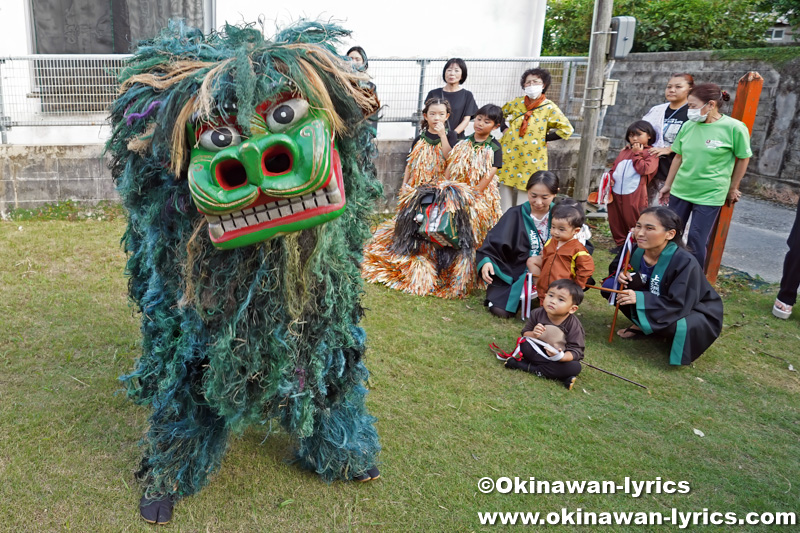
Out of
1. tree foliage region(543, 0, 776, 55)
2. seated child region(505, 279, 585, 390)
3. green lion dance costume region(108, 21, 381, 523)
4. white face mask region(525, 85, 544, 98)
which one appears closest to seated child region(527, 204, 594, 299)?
seated child region(505, 279, 585, 390)

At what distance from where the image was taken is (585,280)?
13.4ft

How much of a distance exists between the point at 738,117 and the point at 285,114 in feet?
14.3

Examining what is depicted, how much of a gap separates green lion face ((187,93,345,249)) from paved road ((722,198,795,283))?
5009 mm

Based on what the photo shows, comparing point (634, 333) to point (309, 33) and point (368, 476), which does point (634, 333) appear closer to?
point (368, 476)

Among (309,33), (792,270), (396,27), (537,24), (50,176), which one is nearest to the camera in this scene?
(309,33)

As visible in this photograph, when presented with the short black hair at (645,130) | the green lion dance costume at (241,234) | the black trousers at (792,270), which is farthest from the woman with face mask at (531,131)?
the green lion dance costume at (241,234)

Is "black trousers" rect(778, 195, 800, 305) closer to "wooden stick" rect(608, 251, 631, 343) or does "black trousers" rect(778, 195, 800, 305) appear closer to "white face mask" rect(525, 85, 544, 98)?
"wooden stick" rect(608, 251, 631, 343)

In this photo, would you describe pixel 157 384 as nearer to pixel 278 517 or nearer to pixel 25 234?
pixel 278 517

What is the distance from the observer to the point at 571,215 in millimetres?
4016

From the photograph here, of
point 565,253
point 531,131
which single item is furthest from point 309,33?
point 531,131

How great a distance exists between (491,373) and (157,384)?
1941 mm

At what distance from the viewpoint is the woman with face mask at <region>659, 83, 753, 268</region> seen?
4.77 metres

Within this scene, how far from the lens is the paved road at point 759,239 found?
5895 millimetres

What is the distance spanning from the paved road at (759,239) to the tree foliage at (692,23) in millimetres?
3550
